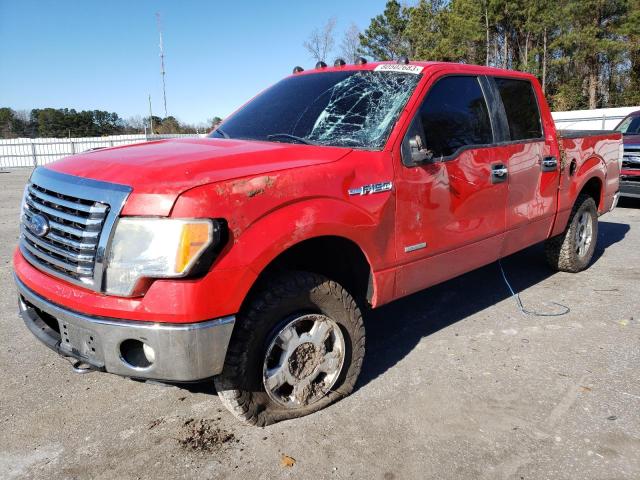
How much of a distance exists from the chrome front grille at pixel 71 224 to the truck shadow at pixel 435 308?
5.84 ft

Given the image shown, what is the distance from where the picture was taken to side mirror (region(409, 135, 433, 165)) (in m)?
3.12

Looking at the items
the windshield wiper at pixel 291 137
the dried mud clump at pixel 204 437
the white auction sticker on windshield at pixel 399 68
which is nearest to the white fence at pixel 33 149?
the white auction sticker on windshield at pixel 399 68

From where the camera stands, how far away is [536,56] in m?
38.0

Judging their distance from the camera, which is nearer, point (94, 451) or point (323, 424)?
point (94, 451)

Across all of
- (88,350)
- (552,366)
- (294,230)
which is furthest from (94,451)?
(552,366)

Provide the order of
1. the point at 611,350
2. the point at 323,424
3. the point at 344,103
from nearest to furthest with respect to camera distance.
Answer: the point at 323,424 → the point at 344,103 → the point at 611,350

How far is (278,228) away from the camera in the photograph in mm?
2480

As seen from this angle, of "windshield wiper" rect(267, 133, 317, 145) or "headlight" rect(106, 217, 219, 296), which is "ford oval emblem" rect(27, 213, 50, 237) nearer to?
"headlight" rect(106, 217, 219, 296)

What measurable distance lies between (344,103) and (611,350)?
261 centimetres

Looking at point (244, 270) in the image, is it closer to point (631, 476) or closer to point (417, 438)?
point (417, 438)

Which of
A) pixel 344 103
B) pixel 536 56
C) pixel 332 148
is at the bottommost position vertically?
pixel 332 148

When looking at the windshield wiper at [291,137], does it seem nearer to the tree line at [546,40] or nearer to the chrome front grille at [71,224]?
the chrome front grille at [71,224]

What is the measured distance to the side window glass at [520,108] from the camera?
4.22 meters

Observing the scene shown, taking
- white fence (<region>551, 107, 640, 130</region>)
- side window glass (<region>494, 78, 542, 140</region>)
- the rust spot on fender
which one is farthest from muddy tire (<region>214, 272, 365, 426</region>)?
white fence (<region>551, 107, 640, 130</region>)
